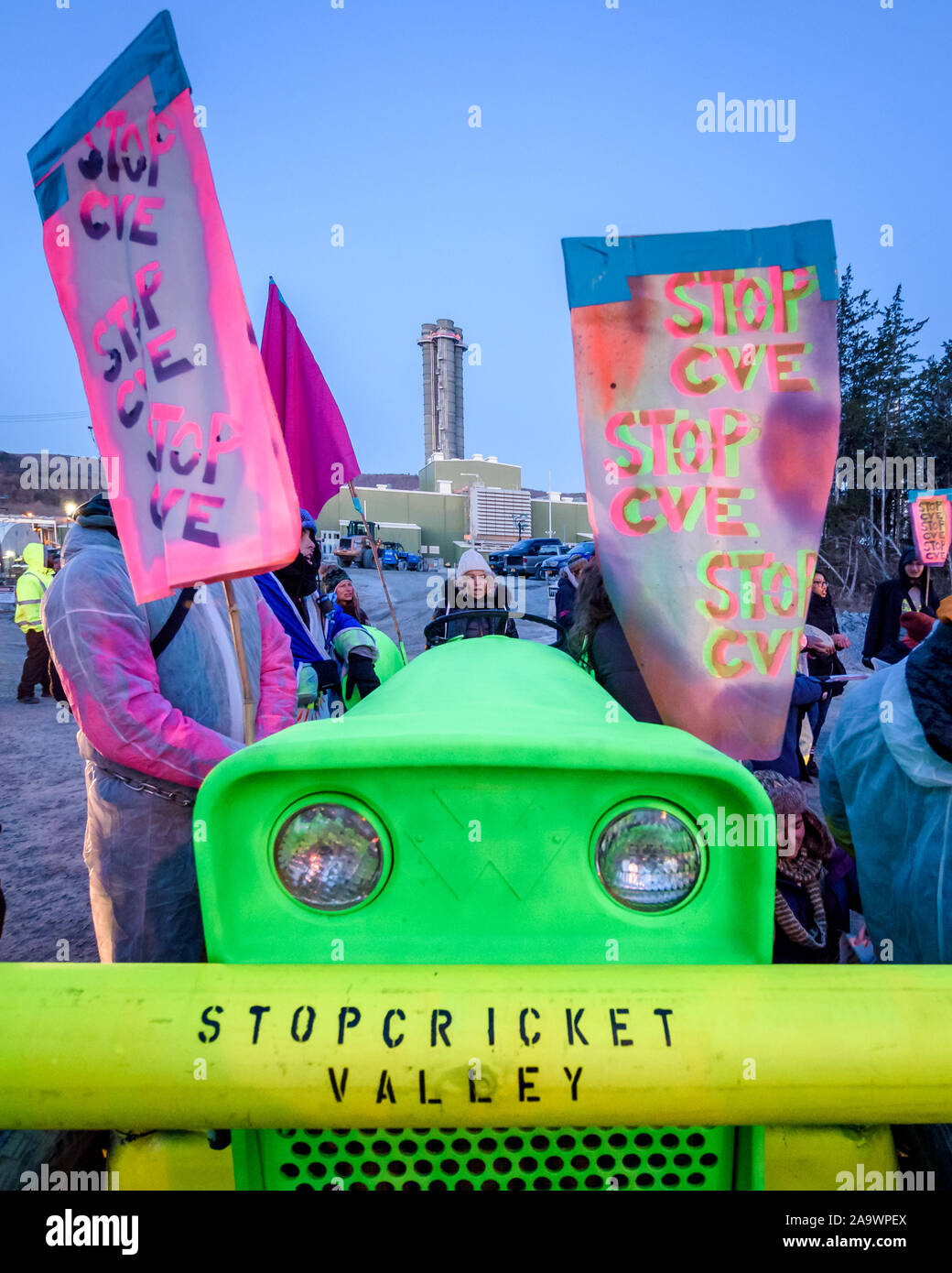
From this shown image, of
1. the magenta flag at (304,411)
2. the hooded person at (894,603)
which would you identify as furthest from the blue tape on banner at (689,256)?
the hooded person at (894,603)

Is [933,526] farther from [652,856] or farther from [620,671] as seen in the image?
[652,856]

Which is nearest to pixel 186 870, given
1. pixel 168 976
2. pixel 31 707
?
pixel 168 976

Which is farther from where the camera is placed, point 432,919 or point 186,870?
point 186,870

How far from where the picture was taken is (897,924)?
74.4 inches

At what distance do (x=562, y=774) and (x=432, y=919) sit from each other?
0.33 m

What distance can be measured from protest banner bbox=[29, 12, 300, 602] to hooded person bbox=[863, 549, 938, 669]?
6.03m

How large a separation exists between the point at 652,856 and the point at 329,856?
21.2 inches

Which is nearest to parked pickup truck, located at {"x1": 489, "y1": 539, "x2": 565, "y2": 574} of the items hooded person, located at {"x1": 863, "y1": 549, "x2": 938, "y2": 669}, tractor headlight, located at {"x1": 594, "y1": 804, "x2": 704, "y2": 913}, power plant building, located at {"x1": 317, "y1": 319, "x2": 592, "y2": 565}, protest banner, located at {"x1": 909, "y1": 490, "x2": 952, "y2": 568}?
power plant building, located at {"x1": 317, "y1": 319, "x2": 592, "y2": 565}

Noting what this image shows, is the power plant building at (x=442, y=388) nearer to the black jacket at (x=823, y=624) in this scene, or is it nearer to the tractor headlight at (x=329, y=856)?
the black jacket at (x=823, y=624)

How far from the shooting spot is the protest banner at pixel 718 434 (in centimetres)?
175

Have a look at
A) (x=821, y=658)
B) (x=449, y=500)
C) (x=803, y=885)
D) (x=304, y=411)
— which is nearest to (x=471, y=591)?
(x=304, y=411)

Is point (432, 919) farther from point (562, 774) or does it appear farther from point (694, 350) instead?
point (694, 350)

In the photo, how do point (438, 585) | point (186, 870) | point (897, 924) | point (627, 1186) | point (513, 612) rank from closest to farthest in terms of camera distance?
point (627, 1186) < point (897, 924) < point (186, 870) < point (513, 612) < point (438, 585)

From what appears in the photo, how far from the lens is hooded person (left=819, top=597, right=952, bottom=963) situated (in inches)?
64.2
